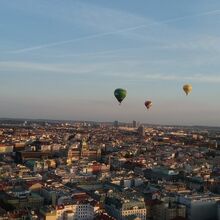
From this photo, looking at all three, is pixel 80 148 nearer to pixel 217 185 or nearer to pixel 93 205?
pixel 217 185

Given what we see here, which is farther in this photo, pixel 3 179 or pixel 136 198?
pixel 3 179

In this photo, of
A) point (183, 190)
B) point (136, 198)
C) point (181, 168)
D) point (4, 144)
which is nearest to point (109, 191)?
point (136, 198)

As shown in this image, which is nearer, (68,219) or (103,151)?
(68,219)

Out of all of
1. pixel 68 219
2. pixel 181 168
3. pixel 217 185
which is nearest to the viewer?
pixel 68 219

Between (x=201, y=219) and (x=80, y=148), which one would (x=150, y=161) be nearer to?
(x=80, y=148)

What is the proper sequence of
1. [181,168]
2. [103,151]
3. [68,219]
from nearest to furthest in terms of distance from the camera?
[68,219]
[181,168]
[103,151]

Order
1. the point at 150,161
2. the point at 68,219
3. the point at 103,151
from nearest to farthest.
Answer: the point at 68,219 < the point at 150,161 < the point at 103,151

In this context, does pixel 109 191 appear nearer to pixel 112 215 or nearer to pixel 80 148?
pixel 112 215

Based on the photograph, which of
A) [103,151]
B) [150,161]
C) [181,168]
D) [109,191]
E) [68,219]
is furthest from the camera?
[103,151]

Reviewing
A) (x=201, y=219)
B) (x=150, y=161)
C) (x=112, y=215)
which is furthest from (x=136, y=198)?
(x=150, y=161)
